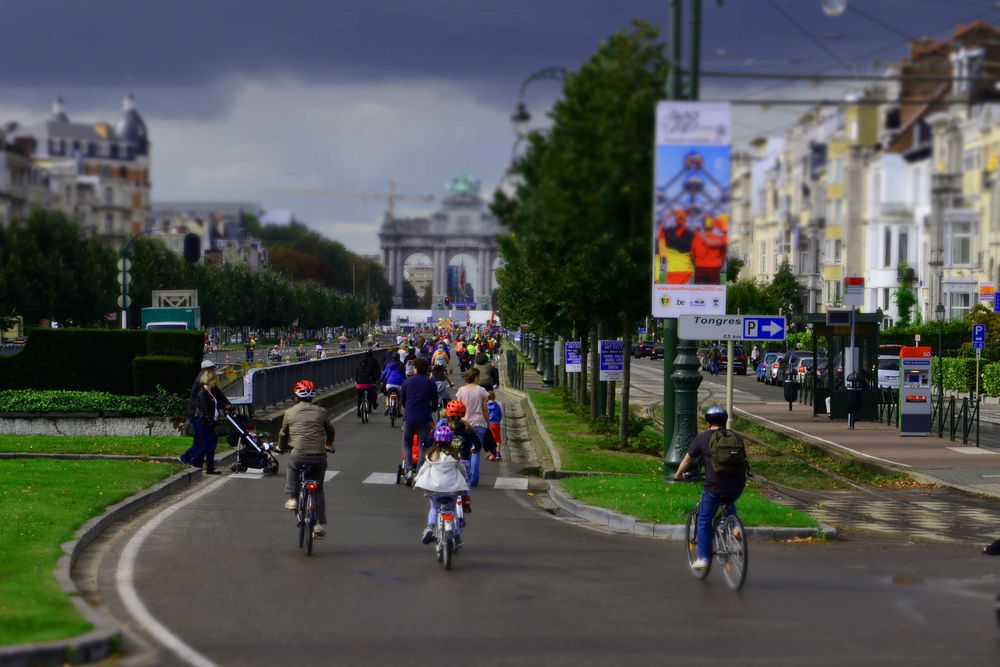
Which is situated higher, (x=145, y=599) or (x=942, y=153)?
(x=942, y=153)

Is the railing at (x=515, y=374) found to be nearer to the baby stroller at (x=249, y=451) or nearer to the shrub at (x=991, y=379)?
the shrub at (x=991, y=379)

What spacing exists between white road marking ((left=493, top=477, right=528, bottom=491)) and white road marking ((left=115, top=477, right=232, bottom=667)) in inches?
233

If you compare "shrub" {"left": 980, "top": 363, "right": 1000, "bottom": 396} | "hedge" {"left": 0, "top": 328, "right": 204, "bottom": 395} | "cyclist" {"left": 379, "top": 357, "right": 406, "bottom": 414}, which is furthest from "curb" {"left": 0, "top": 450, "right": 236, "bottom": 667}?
"shrub" {"left": 980, "top": 363, "right": 1000, "bottom": 396}

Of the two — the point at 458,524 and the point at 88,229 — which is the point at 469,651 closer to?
the point at 458,524

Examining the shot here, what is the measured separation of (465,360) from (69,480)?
134 feet

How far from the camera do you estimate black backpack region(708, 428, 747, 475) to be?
40.4 feet

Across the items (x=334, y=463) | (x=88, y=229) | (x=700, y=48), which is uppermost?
(x=700, y=48)

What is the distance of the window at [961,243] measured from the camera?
1802 cm

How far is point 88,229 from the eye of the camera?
22.2 meters

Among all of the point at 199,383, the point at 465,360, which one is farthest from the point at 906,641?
the point at 465,360

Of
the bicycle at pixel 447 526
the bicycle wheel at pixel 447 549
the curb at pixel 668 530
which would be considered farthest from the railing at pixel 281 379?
the bicycle wheel at pixel 447 549

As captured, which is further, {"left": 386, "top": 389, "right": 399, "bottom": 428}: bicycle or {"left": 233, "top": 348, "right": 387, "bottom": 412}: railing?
{"left": 386, "top": 389, "right": 399, "bottom": 428}: bicycle

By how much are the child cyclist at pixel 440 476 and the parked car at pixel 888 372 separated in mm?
37935

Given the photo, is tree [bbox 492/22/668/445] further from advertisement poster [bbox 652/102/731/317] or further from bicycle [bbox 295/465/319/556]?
bicycle [bbox 295/465/319/556]
